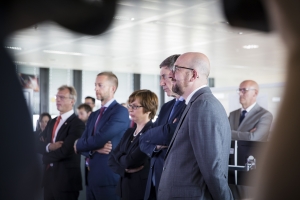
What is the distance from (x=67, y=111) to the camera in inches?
147

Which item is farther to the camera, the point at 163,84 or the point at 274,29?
the point at 163,84

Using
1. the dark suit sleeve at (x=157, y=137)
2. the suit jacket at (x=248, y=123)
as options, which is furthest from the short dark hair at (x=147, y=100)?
the suit jacket at (x=248, y=123)

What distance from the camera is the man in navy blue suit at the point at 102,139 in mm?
3162

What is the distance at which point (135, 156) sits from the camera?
2701 millimetres

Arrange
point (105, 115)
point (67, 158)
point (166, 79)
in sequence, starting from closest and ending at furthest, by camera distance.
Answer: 1. point (166, 79)
2. point (105, 115)
3. point (67, 158)

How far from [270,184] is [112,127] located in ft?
9.68

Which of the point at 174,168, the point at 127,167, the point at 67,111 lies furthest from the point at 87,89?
the point at 174,168

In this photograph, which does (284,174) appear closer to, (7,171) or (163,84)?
(7,171)

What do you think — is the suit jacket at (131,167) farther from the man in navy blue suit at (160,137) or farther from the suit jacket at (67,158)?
the suit jacket at (67,158)

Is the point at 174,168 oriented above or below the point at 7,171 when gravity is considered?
below

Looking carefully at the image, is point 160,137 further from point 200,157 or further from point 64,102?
point 64,102

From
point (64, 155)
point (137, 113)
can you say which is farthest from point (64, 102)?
point (137, 113)

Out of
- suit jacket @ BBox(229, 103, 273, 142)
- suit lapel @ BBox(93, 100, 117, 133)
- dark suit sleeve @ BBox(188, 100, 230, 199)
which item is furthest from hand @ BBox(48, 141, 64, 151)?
dark suit sleeve @ BBox(188, 100, 230, 199)

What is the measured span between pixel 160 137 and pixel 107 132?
1031 millimetres
